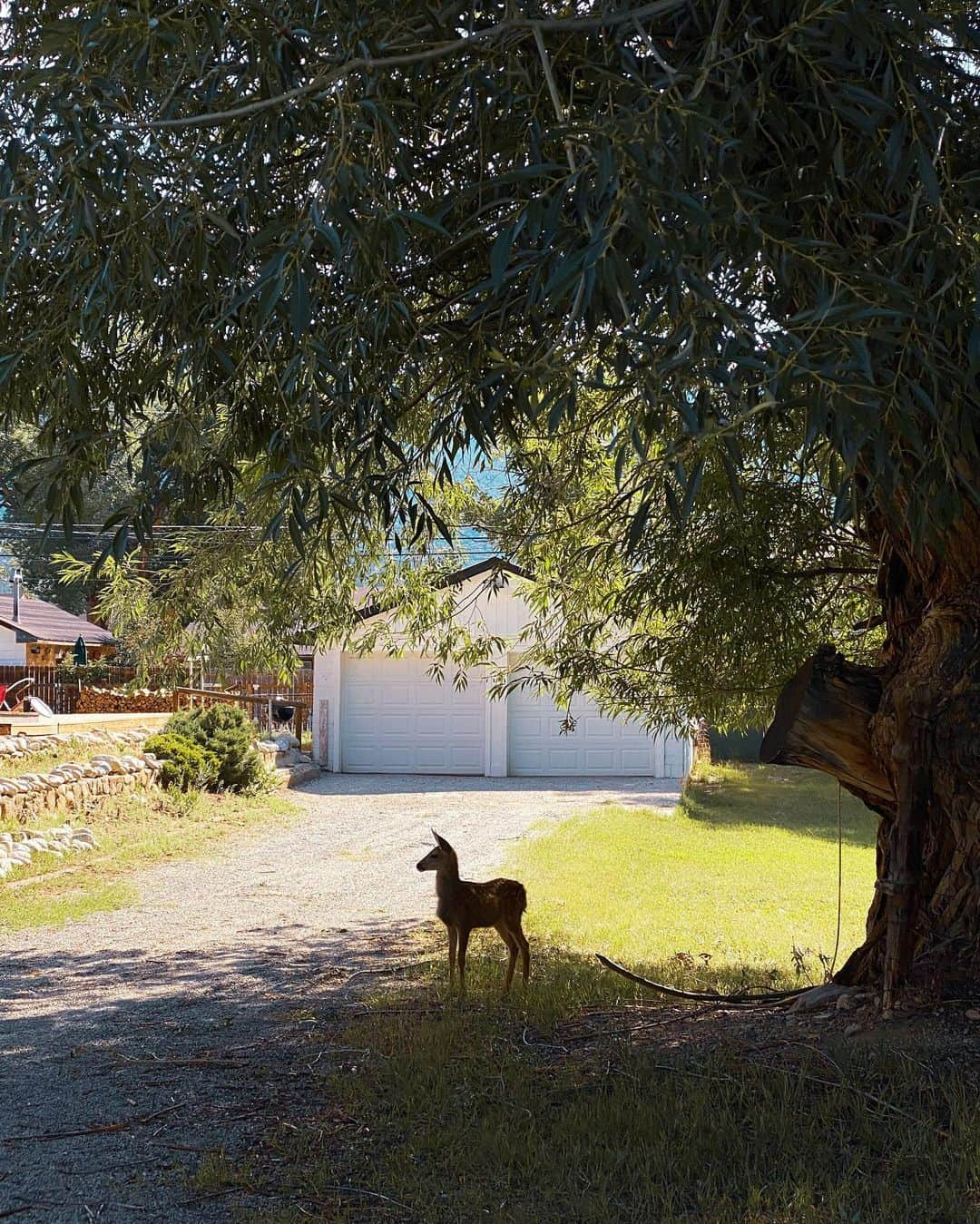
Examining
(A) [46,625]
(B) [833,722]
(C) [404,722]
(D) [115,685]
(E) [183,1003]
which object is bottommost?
(E) [183,1003]

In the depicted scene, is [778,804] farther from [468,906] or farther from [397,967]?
[468,906]

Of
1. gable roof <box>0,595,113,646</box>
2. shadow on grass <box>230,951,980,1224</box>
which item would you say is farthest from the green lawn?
gable roof <box>0,595,113,646</box>

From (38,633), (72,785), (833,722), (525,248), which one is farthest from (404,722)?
(525,248)

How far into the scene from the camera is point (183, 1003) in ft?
25.2

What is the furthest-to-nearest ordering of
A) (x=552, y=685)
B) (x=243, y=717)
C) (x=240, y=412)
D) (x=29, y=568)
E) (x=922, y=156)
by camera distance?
1. (x=29, y=568)
2. (x=243, y=717)
3. (x=552, y=685)
4. (x=240, y=412)
5. (x=922, y=156)

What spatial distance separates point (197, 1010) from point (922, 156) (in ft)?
20.5

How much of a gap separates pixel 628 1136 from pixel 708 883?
319 inches

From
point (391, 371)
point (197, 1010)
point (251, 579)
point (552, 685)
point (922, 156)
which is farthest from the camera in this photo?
point (552, 685)

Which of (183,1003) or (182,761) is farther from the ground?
(182,761)

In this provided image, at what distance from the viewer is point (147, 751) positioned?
17.5 m

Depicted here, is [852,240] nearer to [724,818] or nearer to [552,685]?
[552,685]

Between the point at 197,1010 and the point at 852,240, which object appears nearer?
the point at 852,240

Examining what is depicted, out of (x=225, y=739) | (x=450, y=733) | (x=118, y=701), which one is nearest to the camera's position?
(x=225, y=739)

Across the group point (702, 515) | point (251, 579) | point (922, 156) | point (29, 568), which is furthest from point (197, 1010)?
point (29, 568)
